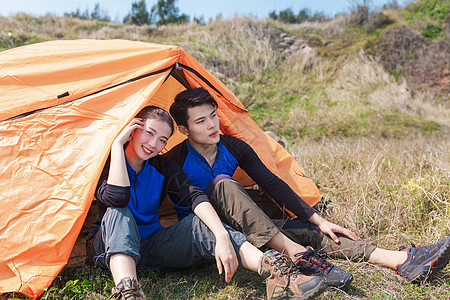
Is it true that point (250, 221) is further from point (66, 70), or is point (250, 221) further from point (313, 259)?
point (66, 70)

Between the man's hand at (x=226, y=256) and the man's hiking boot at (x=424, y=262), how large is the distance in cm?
108

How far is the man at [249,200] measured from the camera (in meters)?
2.15

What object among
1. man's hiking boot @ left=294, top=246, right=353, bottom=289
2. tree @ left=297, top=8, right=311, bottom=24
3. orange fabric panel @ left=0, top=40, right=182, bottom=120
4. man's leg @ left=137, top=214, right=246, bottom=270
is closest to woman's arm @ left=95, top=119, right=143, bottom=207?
man's leg @ left=137, top=214, right=246, bottom=270

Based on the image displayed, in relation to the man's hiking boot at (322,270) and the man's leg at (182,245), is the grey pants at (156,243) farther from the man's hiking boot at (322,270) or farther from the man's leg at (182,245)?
the man's hiking boot at (322,270)

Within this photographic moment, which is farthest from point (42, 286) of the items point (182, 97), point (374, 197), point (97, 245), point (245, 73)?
point (245, 73)

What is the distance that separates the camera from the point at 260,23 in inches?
412

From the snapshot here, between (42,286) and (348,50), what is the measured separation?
9682mm

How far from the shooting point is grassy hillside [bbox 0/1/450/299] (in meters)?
2.21

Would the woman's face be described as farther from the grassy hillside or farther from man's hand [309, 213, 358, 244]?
man's hand [309, 213, 358, 244]

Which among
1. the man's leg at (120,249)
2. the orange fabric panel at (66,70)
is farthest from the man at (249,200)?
the man's leg at (120,249)

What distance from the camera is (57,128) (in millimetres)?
2320

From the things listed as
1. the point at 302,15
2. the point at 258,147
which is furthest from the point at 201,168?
the point at 302,15

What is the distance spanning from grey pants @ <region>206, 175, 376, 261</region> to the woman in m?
0.10

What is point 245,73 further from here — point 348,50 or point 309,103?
point 348,50
